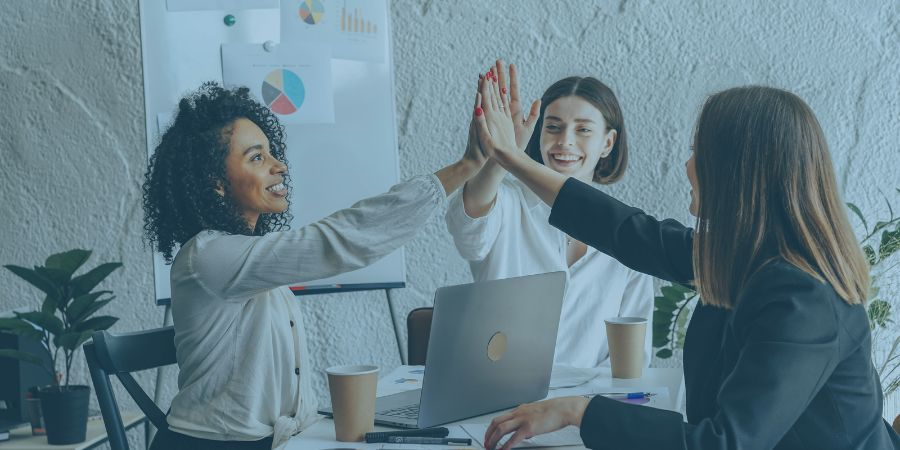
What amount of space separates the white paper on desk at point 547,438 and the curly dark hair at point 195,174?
0.61 m

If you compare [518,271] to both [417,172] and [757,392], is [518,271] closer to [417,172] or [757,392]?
[417,172]

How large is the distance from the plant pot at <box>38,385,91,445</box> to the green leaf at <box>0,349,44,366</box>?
7 cm

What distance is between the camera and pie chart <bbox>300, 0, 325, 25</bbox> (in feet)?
7.55

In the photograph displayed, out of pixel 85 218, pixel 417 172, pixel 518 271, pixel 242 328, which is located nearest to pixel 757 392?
pixel 242 328

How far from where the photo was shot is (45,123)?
2.73 m

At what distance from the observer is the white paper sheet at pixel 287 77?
89.0 inches

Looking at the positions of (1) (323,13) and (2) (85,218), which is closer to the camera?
(1) (323,13)

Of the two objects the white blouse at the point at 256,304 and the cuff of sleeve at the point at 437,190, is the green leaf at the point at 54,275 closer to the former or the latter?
the white blouse at the point at 256,304

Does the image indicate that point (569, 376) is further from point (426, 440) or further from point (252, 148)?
point (252, 148)

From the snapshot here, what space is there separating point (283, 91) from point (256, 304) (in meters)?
1.01

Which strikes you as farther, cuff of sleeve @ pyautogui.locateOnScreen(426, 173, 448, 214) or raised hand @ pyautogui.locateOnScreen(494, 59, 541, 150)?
raised hand @ pyautogui.locateOnScreen(494, 59, 541, 150)

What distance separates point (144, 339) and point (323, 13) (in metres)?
1.10

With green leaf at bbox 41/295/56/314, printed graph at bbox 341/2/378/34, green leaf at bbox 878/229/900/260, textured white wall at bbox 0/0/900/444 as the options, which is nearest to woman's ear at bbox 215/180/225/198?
green leaf at bbox 41/295/56/314

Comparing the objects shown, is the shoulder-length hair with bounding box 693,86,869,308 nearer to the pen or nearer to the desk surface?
the pen
